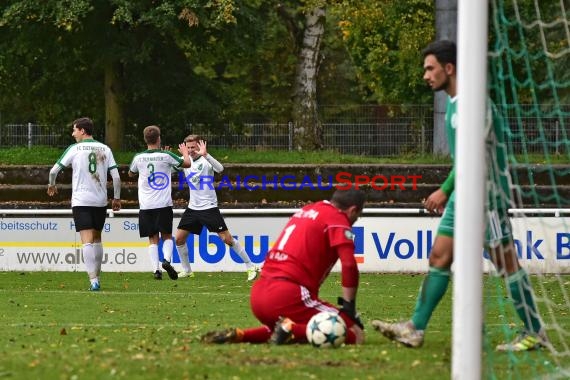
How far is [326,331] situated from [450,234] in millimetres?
1076

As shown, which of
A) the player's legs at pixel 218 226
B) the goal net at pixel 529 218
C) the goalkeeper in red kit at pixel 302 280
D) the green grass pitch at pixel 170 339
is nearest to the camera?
the green grass pitch at pixel 170 339

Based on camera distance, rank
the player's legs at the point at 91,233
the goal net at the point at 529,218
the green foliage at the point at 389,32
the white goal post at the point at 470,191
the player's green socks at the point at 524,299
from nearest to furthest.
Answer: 1. the white goal post at the point at 470,191
2. the goal net at the point at 529,218
3. the player's green socks at the point at 524,299
4. the player's legs at the point at 91,233
5. the green foliage at the point at 389,32

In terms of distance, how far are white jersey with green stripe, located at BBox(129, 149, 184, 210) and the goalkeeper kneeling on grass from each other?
978 cm

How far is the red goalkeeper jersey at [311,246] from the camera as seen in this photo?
989 cm

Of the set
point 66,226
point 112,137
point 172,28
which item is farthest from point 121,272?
point 112,137

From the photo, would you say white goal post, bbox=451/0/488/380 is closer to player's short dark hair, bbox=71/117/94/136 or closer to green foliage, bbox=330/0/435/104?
player's short dark hair, bbox=71/117/94/136

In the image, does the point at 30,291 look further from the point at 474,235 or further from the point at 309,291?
the point at 474,235

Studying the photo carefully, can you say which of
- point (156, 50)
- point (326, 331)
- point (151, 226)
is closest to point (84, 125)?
point (151, 226)

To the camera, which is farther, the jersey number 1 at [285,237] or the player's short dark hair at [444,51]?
the jersey number 1 at [285,237]

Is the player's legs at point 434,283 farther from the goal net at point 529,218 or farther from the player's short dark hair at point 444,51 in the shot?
the player's short dark hair at point 444,51

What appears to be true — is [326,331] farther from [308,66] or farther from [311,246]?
[308,66]

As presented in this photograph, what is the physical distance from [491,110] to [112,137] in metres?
26.0

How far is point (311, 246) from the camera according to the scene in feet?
32.7

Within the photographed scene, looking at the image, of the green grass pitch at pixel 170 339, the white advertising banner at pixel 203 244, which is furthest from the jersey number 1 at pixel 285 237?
the white advertising banner at pixel 203 244
